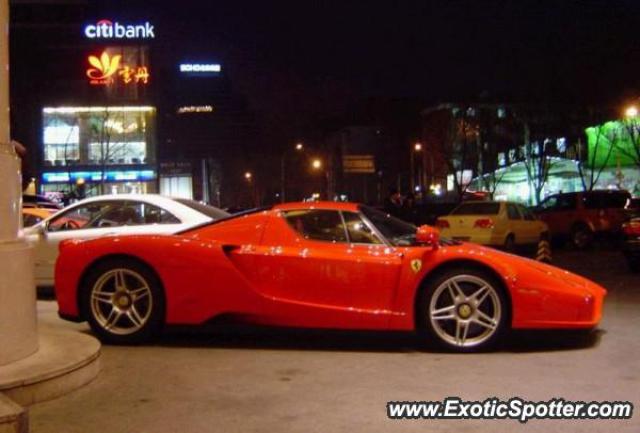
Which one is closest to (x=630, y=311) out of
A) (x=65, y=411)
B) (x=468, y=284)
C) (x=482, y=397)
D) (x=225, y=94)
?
(x=468, y=284)

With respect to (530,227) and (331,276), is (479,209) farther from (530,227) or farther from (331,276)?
(331,276)

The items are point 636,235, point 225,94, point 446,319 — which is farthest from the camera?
point 225,94

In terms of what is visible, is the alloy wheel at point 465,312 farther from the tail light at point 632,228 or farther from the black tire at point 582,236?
the black tire at point 582,236

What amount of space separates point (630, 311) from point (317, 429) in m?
5.52

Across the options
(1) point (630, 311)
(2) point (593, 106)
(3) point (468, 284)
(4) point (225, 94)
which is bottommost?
(1) point (630, 311)

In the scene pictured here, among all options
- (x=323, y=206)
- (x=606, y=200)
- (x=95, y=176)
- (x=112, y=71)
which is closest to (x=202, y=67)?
(x=112, y=71)

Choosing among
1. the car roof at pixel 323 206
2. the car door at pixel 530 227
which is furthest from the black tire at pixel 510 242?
the car roof at pixel 323 206

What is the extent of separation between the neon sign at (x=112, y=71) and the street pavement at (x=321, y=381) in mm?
50167

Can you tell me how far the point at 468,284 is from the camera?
6.35 m

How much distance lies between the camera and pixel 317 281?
6.42 metres

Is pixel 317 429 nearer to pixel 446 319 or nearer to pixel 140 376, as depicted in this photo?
pixel 140 376

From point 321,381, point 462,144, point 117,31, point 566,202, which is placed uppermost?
point 117,31

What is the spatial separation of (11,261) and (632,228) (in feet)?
35.9

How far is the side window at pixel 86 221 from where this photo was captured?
1029 cm
